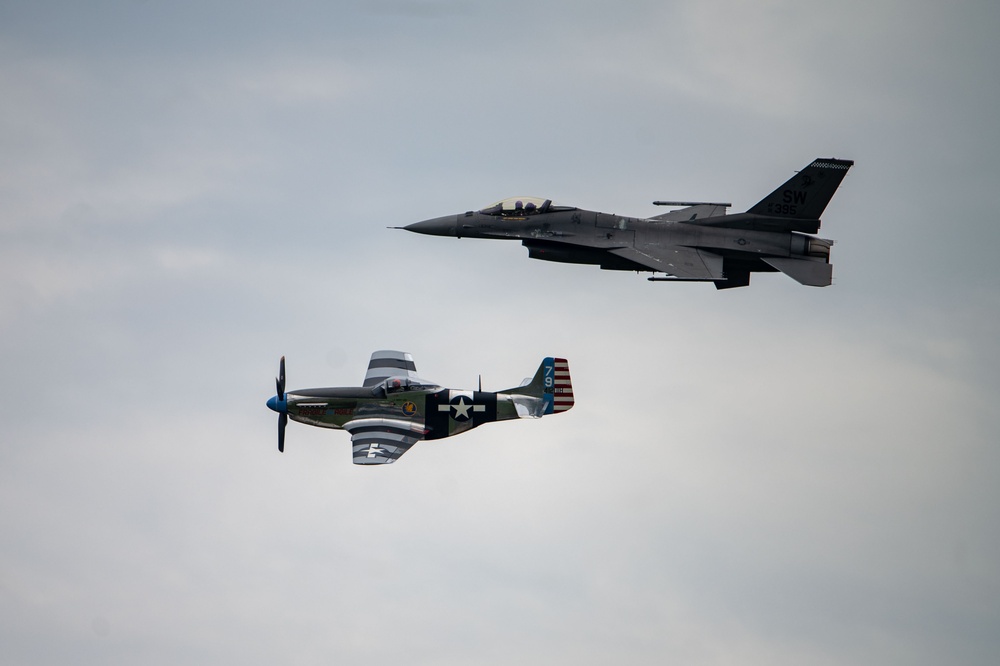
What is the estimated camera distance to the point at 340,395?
6688 centimetres

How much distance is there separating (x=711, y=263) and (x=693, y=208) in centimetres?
372

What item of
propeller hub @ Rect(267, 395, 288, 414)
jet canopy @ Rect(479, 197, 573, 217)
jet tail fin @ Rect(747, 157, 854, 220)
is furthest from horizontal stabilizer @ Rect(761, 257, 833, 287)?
propeller hub @ Rect(267, 395, 288, 414)

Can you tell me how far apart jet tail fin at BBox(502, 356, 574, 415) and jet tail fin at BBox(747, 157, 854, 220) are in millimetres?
10388

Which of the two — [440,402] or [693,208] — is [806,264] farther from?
[440,402]

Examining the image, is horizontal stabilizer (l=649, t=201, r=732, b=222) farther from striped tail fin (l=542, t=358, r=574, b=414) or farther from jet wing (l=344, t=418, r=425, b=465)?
jet wing (l=344, t=418, r=425, b=465)

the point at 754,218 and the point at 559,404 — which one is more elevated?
the point at 754,218

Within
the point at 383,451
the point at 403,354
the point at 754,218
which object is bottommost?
the point at 383,451

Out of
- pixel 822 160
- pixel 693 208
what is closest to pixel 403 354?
pixel 693 208

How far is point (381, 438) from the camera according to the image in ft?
214

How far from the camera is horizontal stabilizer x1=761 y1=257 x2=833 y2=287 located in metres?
67.6

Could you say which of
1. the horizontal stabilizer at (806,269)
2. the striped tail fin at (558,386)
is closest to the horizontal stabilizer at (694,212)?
the horizontal stabilizer at (806,269)

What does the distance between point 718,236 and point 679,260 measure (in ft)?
7.41

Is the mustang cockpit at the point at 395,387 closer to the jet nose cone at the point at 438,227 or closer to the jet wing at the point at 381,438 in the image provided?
the jet wing at the point at 381,438

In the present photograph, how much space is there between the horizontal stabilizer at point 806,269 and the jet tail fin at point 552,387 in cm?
961
